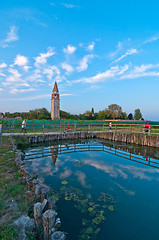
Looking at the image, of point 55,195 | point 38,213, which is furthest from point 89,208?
point 38,213

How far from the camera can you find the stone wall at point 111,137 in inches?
513

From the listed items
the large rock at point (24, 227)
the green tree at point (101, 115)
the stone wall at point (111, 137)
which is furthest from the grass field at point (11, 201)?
the green tree at point (101, 115)

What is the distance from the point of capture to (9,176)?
461cm

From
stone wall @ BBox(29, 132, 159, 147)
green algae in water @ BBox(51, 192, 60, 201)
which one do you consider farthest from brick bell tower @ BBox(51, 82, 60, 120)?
green algae in water @ BBox(51, 192, 60, 201)

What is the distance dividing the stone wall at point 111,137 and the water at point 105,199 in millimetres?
6450

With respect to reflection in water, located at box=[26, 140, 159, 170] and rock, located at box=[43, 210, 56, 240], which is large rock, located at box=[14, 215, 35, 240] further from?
reflection in water, located at box=[26, 140, 159, 170]

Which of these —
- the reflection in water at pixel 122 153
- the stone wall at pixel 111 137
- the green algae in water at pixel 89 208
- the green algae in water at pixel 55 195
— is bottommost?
the reflection in water at pixel 122 153

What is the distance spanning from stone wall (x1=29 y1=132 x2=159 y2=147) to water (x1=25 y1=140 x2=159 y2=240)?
645cm

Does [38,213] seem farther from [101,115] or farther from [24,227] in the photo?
[101,115]

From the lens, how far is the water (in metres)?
2.96

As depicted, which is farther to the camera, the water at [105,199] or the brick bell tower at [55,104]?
the brick bell tower at [55,104]

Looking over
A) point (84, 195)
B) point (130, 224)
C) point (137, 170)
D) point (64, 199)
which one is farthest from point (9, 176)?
point (137, 170)

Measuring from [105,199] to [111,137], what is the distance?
13465 mm

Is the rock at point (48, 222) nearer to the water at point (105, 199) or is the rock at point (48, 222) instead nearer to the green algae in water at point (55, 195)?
the water at point (105, 199)
